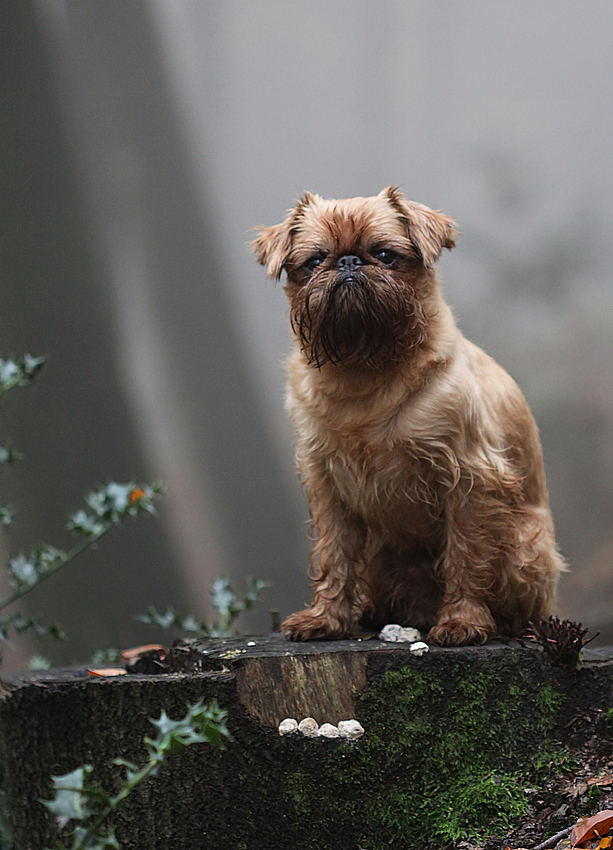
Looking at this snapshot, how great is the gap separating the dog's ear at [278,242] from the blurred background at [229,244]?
1.73 m

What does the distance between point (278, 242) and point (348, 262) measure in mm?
323

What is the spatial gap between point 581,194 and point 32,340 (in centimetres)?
325

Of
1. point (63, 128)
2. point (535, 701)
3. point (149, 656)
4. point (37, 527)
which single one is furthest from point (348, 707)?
point (63, 128)

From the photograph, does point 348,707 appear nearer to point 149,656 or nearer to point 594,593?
point 149,656

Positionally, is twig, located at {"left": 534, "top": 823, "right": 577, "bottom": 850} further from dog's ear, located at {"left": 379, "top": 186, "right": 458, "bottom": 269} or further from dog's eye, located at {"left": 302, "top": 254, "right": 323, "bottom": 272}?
dog's eye, located at {"left": 302, "top": 254, "right": 323, "bottom": 272}

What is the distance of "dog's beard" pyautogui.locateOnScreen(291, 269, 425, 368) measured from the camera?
247 cm

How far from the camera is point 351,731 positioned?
7.37 feet

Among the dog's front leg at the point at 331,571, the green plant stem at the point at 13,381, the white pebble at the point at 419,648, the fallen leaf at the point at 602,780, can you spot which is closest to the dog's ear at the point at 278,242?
the dog's front leg at the point at 331,571

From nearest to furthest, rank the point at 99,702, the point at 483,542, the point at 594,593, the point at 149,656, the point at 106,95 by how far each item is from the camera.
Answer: the point at 99,702, the point at 483,542, the point at 149,656, the point at 594,593, the point at 106,95

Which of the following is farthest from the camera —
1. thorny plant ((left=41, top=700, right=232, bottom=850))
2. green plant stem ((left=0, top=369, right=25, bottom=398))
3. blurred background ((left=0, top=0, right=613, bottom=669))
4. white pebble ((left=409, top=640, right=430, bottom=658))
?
blurred background ((left=0, top=0, right=613, bottom=669))

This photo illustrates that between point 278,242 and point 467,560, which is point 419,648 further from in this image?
point 278,242

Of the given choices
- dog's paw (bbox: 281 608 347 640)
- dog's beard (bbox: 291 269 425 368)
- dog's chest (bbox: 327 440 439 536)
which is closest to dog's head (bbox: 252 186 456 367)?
dog's beard (bbox: 291 269 425 368)

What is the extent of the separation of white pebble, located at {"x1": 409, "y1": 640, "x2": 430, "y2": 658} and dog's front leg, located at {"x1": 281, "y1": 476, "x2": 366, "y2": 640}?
0.36m

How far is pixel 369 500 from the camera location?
271 cm
